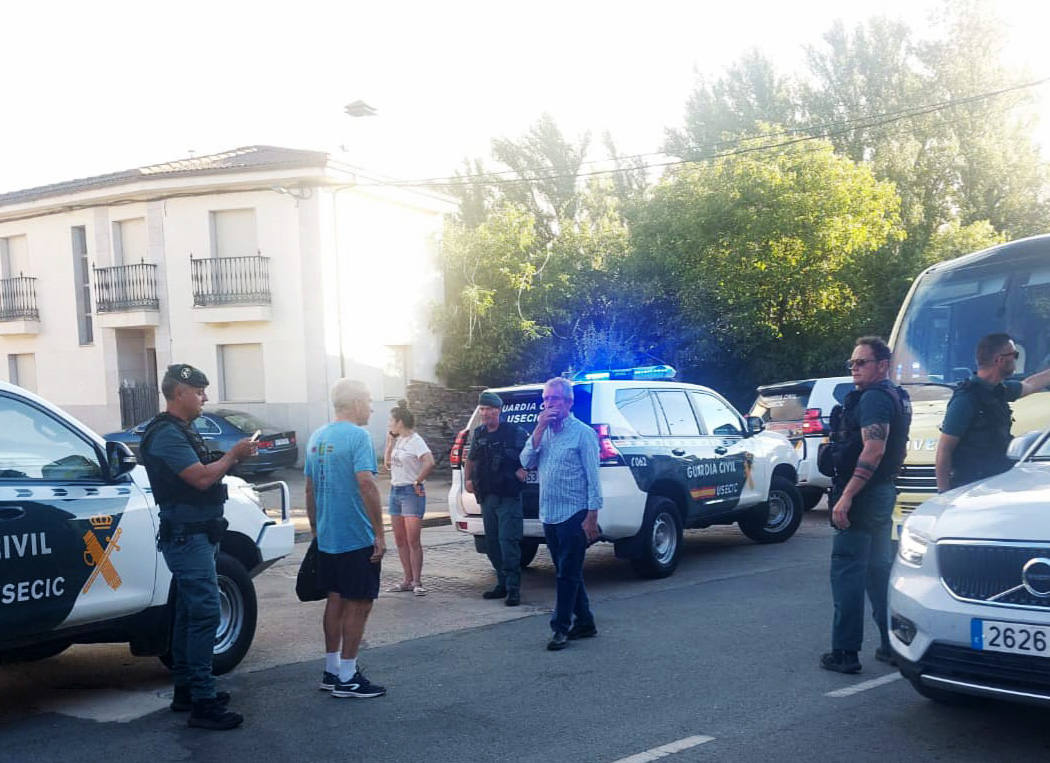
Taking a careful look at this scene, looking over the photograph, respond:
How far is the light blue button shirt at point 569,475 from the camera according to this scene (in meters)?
7.13

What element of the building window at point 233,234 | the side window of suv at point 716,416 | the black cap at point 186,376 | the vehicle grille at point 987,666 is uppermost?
the building window at point 233,234

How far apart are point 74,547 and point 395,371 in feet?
67.9

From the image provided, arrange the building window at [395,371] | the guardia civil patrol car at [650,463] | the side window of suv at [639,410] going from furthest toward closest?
the building window at [395,371]
the side window of suv at [639,410]
the guardia civil patrol car at [650,463]

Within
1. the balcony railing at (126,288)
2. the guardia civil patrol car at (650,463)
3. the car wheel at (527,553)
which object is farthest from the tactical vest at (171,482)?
the balcony railing at (126,288)

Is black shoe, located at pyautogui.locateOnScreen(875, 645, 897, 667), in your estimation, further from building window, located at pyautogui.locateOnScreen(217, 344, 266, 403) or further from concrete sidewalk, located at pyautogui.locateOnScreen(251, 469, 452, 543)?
building window, located at pyautogui.locateOnScreen(217, 344, 266, 403)

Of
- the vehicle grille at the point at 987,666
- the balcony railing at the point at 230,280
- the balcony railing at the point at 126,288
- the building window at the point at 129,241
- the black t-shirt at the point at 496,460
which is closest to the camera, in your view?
the vehicle grille at the point at 987,666

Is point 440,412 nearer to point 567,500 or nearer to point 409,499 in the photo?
point 409,499

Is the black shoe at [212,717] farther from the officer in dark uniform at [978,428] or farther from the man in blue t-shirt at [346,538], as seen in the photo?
the officer in dark uniform at [978,428]

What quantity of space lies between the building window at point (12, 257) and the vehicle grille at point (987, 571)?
27906 mm

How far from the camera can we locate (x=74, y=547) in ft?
18.5

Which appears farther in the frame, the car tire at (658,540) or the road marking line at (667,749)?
the car tire at (658,540)

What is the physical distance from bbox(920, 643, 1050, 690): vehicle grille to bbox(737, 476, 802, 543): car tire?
7149 mm

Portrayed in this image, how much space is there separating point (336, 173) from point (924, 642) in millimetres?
20471

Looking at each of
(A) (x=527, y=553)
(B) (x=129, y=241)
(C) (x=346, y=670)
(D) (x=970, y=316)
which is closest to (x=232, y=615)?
(C) (x=346, y=670)
